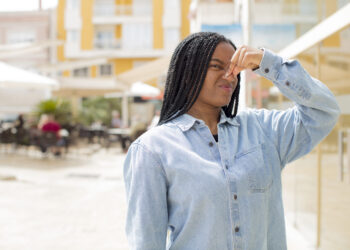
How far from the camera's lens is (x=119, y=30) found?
30688mm

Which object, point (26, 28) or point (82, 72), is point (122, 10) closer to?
point (82, 72)

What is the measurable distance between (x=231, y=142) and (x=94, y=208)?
16.5 feet

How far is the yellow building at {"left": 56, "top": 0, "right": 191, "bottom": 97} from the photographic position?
29.8m

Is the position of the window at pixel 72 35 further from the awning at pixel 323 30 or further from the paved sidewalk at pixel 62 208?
the awning at pixel 323 30

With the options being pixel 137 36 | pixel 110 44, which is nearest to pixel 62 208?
pixel 137 36

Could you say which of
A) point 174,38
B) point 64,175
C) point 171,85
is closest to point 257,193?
point 171,85

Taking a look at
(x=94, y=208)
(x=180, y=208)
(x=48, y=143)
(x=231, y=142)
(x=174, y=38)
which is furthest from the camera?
(x=174, y=38)

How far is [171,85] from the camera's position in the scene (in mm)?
1656

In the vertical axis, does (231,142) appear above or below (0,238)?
above

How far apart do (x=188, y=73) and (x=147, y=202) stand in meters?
0.51

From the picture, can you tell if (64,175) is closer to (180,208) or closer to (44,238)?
(44,238)

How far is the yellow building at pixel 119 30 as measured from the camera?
97.7ft

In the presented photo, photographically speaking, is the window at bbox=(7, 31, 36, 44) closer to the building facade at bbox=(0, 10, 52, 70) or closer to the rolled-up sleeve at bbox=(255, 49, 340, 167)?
the building facade at bbox=(0, 10, 52, 70)

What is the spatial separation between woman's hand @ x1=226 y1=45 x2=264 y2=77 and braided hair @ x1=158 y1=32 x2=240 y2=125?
0.10 metres
